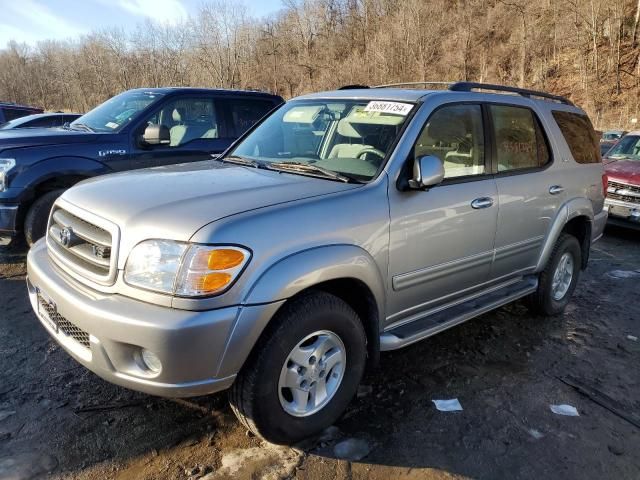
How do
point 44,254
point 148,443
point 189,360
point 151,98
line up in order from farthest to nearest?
point 151,98 < point 44,254 < point 148,443 < point 189,360

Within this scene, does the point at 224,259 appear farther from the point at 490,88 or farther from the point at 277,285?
the point at 490,88

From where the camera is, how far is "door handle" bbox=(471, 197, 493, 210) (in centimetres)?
337

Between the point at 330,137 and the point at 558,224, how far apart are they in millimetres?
2160

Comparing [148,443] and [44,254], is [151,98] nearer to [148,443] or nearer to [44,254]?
[44,254]

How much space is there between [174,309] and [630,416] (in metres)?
2.80

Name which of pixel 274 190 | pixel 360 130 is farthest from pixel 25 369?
pixel 360 130

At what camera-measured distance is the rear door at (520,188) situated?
12.1ft

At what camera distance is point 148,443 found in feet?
8.67

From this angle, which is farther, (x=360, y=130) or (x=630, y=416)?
(x=360, y=130)

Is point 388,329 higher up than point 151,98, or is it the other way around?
point 151,98

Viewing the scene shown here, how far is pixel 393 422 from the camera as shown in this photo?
9.54 feet

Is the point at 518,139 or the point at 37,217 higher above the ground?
the point at 518,139

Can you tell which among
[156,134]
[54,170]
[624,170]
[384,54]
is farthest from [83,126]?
[384,54]

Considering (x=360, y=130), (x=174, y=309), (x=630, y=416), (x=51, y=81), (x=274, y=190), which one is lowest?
(x=630, y=416)
